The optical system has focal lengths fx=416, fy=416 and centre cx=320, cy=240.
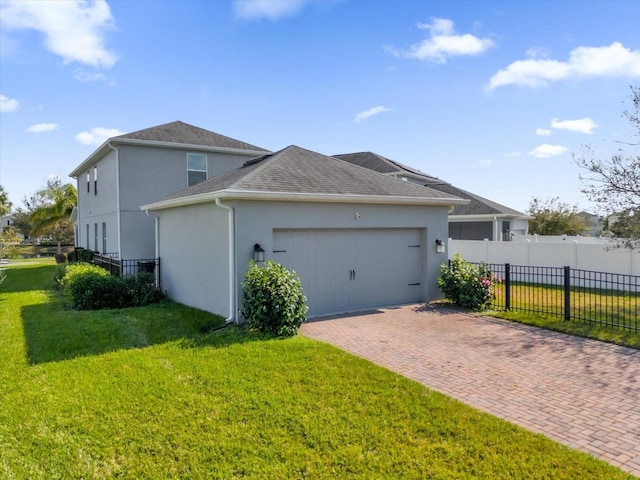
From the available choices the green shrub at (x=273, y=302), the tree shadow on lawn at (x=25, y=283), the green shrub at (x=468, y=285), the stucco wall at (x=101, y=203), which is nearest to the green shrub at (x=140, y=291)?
the green shrub at (x=273, y=302)

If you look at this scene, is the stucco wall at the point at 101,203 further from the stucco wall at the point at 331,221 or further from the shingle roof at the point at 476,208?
the shingle roof at the point at 476,208

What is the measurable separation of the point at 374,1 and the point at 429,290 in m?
8.52

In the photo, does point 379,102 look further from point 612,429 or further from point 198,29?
point 612,429

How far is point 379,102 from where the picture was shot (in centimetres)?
1694

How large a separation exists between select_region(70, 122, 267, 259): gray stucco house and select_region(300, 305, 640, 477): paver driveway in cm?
1094

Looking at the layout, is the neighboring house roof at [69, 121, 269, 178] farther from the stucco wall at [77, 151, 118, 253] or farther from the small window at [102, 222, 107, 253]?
the small window at [102, 222, 107, 253]

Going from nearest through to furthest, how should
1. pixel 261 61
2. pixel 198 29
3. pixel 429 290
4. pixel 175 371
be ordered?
pixel 175 371, pixel 429 290, pixel 198 29, pixel 261 61

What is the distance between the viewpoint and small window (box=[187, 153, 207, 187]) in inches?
706

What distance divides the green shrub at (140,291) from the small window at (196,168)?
6625mm

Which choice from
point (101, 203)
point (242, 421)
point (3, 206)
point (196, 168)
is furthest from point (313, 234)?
point (101, 203)

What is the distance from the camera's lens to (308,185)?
991 centimetres

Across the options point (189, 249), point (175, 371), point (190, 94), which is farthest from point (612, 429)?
point (190, 94)

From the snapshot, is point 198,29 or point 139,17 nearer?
point 139,17

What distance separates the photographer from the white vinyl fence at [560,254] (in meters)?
15.1
